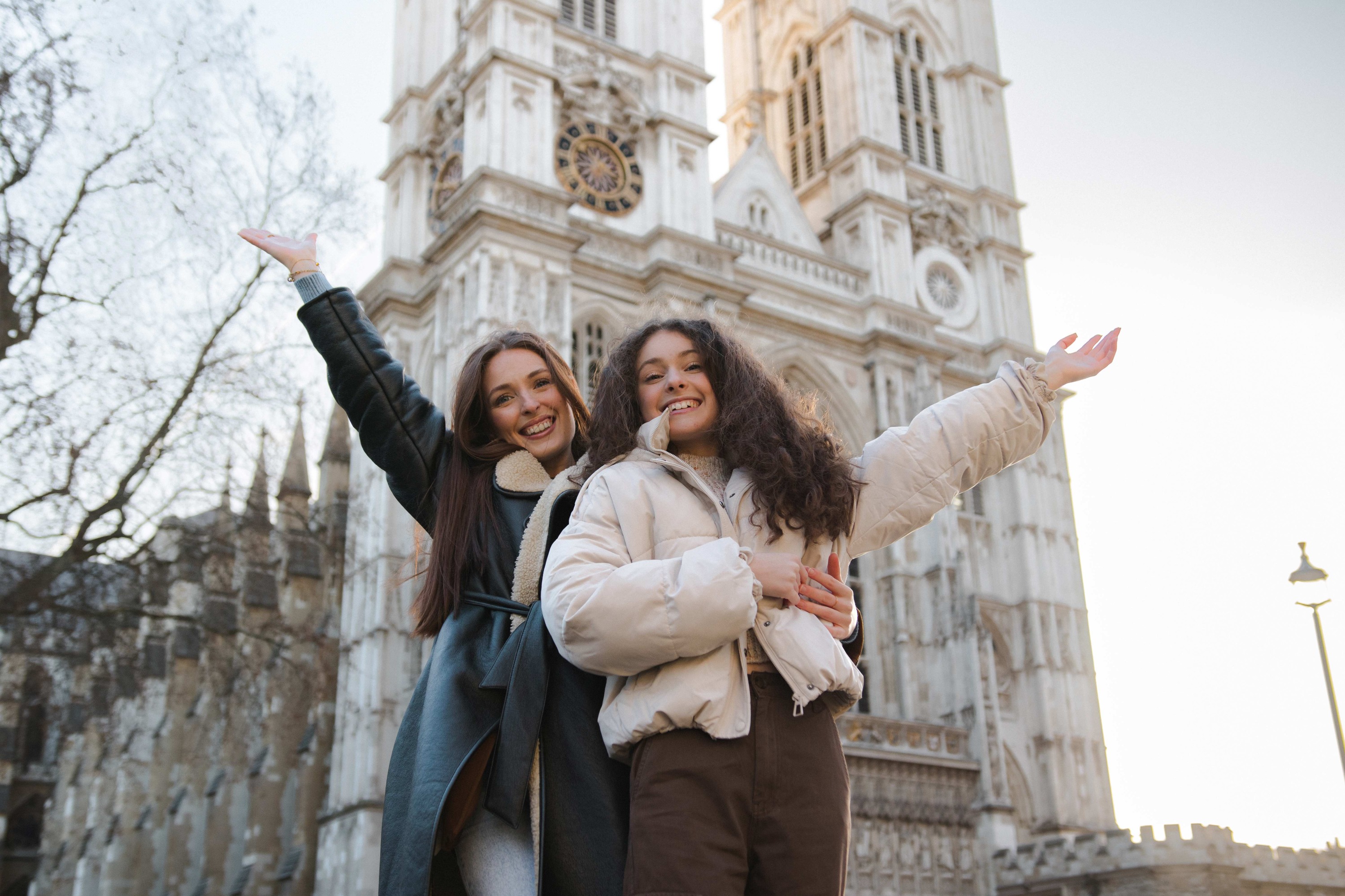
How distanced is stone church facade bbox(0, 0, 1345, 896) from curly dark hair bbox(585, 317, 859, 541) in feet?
39.2

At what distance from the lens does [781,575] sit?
7.84 feet

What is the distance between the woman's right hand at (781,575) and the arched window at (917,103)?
27.9 metres

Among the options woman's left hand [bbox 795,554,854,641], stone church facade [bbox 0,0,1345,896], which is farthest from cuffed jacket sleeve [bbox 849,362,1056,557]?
stone church facade [bbox 0,0,1345,896]

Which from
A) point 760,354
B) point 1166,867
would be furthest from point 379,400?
point 1166,867

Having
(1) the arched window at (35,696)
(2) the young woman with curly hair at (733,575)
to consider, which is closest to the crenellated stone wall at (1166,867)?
(1) the arched window at (35,696)

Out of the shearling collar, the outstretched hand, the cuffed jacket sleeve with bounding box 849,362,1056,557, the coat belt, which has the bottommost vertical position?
the coat belt

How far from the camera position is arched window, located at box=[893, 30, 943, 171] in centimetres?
2956

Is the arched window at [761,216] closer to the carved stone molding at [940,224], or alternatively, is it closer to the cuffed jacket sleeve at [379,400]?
the carved stone molding at [940,224]

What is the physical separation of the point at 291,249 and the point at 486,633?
1.14 m

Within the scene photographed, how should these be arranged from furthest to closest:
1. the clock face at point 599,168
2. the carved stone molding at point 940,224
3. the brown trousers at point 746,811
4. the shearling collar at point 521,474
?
the carved stone molding at point 940,224 → the clock face at point 599,168 → the shearling collar at point 521,474 → the brown trousers at point 746,811

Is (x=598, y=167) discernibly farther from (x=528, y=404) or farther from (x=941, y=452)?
(x=941, y=452)

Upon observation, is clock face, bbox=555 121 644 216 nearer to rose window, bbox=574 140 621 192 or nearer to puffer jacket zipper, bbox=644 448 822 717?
rose window, bbox=574 140 621 192

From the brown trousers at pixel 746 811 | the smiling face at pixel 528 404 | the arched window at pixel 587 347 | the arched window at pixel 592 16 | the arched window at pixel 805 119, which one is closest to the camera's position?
the brown trousers at pixel 746 811

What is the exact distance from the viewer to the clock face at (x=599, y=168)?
23406 mm
